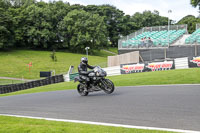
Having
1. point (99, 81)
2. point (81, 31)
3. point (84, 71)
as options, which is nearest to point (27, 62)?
point (81, 31)

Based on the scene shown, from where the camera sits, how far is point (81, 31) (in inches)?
2997

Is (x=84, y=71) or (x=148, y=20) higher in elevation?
(x=148, y=20)

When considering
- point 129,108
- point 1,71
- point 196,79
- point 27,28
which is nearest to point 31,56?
point 27,28

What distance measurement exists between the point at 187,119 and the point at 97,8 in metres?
97.1

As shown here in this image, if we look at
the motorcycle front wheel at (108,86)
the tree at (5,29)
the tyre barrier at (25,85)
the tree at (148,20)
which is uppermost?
the tree at (148,20)

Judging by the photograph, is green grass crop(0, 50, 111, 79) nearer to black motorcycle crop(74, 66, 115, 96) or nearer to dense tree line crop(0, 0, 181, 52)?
dense tree line crop(0, 0, 181, 52)

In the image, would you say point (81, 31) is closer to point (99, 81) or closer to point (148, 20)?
point (148, 20)

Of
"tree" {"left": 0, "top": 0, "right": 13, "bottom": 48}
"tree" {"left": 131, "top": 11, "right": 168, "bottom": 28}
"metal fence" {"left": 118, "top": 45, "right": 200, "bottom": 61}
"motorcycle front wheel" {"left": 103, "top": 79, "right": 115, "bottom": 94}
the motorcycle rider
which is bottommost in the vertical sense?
"motorcycle front wheel" {"left": 103, "top": 79, "right": 115, "bottom": 94}

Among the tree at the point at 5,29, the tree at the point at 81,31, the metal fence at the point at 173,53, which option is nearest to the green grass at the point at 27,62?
the tree at the point at 5,29

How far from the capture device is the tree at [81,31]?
245 feet

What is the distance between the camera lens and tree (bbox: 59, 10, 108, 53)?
7472cm

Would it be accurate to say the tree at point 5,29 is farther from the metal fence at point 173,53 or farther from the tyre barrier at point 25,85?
the metal fence at point 173,53

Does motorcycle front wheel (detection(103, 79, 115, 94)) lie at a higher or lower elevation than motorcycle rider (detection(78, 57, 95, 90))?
lower

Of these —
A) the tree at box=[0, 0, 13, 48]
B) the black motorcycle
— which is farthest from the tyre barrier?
the tree at box=[0, 0, 13, 48]
